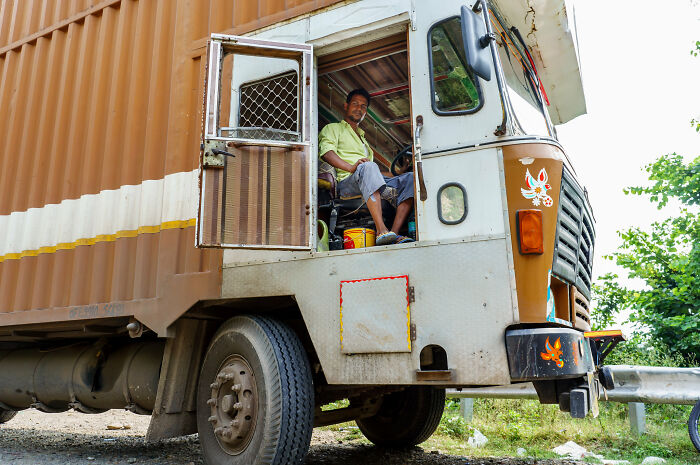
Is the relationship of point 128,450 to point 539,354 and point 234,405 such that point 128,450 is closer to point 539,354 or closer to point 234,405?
point 234,405

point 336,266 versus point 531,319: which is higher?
point 336,266

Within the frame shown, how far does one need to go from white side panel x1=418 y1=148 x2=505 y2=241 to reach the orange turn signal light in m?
0.09

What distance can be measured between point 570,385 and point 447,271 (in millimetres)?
920

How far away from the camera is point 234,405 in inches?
125

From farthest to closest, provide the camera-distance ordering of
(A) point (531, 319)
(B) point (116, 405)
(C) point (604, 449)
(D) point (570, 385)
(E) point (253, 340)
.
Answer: (C) point (604, 449), (B) point (116, 405), (E) point (253, 340), (D) point (570, 385), (A) point (531, 319)

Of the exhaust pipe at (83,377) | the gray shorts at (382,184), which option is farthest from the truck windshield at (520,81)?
the exhaust pipe at (83,377)

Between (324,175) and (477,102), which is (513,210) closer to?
(477,102)

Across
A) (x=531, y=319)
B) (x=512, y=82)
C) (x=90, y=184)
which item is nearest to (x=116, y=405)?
(x=90, y=184)

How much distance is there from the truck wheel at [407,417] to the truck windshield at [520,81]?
2.23 metres

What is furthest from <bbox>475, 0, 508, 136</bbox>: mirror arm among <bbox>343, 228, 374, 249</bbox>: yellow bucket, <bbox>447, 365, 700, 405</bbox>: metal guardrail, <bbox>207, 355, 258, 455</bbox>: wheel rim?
<bbox>447, 365, 700, 405</bbox>: metal guardrail

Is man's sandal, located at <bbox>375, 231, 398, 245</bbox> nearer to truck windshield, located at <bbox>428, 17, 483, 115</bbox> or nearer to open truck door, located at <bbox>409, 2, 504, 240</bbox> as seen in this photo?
open truck door, located at <bbox>409, 2, 504, 240</bbox>

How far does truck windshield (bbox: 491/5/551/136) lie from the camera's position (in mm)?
3301

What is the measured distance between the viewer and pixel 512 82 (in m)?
3.41

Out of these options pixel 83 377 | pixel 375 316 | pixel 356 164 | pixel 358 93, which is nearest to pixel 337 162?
pixel 356 164
